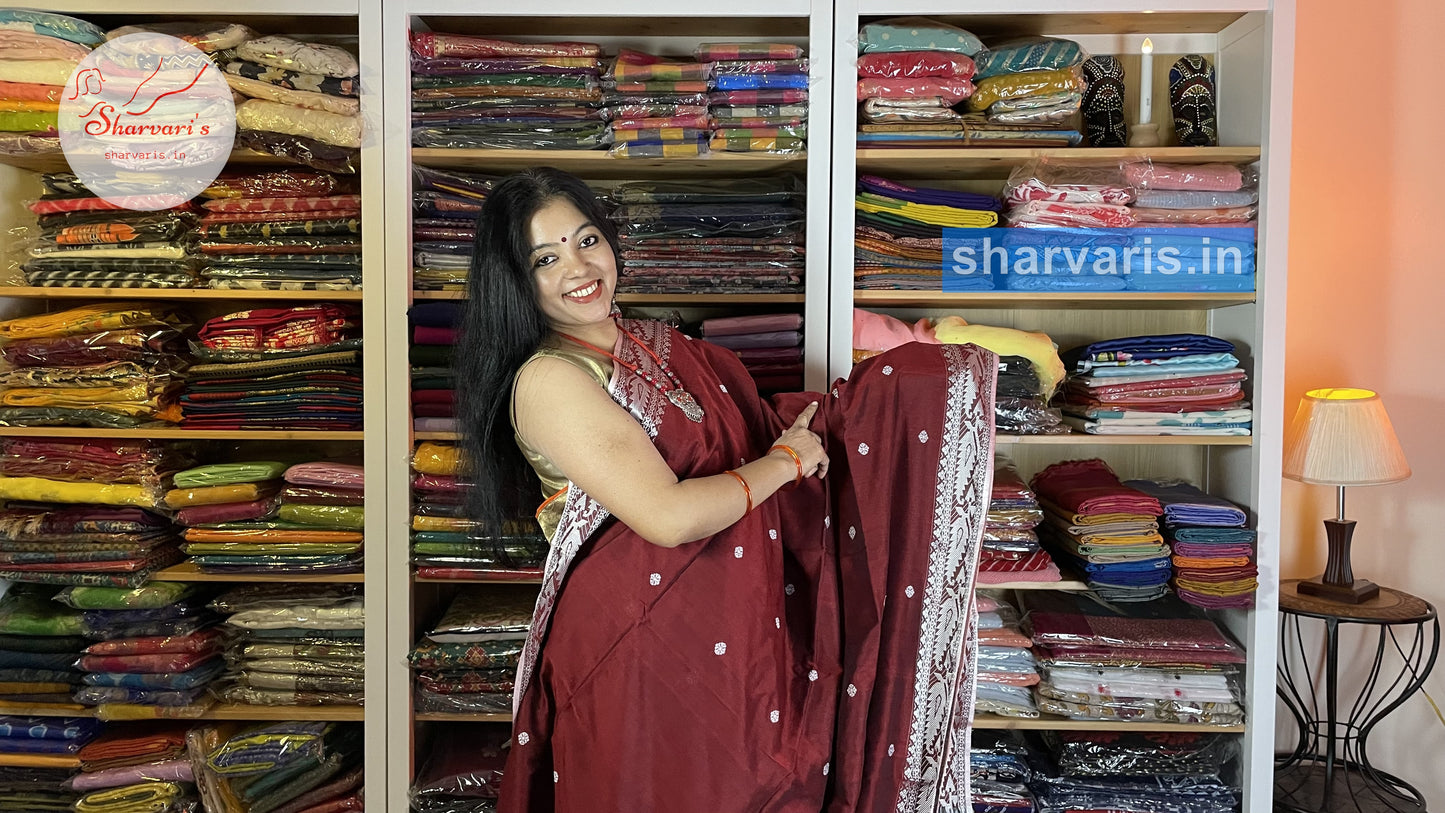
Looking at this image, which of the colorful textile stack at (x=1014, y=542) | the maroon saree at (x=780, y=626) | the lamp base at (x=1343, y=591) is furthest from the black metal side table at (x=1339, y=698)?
the maroon saree at (x=780, y=626)

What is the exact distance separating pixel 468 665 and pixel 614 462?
45.1 inches

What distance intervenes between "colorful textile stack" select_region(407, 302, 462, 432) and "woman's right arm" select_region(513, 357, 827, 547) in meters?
0.86

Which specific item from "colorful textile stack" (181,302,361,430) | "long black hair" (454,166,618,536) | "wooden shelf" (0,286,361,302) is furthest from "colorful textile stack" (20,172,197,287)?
"long black hair" (454,166,618,536)

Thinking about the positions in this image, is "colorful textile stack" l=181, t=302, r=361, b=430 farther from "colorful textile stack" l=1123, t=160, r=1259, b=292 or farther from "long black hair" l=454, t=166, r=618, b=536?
"colorful textile stack" l=1123, t=160, r=1259, b=292

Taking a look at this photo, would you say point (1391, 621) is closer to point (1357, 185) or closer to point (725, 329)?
point (1357, 185)

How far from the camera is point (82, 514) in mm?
2404

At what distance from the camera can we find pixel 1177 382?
2322 mm

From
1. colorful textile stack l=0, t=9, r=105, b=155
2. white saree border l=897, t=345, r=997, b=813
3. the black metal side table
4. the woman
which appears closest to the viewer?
the woman

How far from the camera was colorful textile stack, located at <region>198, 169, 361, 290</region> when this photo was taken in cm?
235

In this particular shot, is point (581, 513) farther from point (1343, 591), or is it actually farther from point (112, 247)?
point (1343, 591)

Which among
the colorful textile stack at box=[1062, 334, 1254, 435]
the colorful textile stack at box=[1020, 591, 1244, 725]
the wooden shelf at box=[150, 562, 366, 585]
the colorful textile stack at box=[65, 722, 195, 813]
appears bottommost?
the colorful textile stack at box=[65, 722, 195, 813]

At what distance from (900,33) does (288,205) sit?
1.48 m

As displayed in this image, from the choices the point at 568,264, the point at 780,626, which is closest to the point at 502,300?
the point at 568,264

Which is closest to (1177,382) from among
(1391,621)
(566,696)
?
(1391,621)
